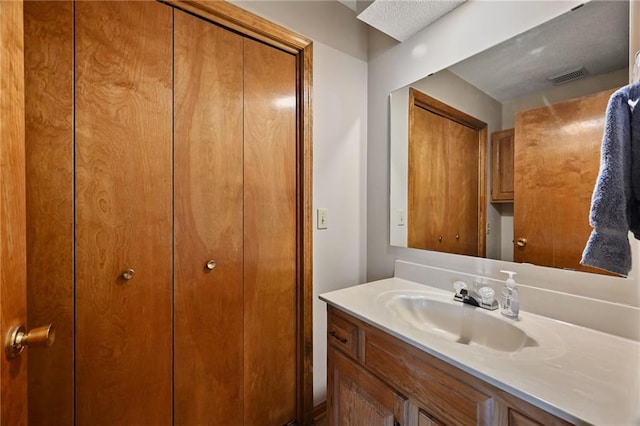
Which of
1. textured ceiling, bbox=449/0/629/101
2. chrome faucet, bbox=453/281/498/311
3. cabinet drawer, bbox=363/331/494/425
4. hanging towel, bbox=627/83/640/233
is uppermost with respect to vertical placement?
textured ceiling, bbox=449/0/629/101

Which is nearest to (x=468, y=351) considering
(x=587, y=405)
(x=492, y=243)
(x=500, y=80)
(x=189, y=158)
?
(x=587, y=405)

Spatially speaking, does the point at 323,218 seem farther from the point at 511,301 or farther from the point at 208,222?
the point at 511,301

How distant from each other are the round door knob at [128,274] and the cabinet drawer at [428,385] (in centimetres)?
95

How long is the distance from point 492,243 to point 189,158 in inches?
54.4

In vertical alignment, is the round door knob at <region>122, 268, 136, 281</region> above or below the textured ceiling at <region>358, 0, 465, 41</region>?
below

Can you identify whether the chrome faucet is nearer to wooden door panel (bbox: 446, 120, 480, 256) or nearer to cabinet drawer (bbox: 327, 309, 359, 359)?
wooden door panel (bbox: 446, 120, 480, 256)

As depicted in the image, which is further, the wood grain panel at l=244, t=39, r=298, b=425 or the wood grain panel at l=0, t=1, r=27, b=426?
the wood grain panel at l=244, t=39, r=298, b=425

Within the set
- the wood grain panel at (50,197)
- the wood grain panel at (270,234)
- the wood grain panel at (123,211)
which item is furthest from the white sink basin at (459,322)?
the wood grain panel at (50,197)

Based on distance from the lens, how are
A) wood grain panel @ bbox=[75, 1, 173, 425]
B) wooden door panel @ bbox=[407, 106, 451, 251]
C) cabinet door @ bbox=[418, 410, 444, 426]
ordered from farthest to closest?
1. wooden door panel @ bbox=[407, 106, 451, 251]
2. wood grain panel @ bbox=[75, 1, 173, 425]
3. cabinet door @ bbox=[418, 410, 444, 426]

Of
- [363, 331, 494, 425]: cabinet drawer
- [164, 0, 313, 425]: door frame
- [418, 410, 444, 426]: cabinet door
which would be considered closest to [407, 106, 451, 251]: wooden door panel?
[164, 0, 313, 425]: door frame

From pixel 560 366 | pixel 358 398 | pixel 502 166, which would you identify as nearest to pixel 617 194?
Result: pixel 560 366

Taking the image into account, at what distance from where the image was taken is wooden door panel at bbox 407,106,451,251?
4.79ft

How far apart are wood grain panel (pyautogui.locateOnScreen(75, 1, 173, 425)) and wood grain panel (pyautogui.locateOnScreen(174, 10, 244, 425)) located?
0.05 m

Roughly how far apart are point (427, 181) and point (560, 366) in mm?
991
